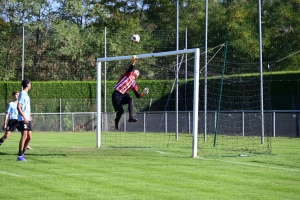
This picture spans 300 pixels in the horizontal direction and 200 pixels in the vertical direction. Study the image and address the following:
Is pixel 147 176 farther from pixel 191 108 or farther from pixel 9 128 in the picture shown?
pixel 191 108

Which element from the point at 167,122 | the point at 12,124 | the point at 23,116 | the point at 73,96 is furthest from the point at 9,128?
the point at 73,96

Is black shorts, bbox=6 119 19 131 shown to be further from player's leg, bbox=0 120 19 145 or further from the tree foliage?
the tree foliage

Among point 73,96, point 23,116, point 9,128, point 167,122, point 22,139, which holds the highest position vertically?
point 73,96

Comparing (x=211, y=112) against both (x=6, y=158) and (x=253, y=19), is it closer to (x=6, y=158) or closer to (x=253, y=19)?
(x=253, y=19)

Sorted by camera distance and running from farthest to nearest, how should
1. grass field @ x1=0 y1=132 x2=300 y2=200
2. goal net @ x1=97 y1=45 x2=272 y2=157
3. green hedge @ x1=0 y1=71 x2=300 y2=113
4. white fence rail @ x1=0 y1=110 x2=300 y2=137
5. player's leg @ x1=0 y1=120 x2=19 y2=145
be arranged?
1. green hedge @ x1=0 y1=71 x2=300 y2=113
2. white fence rail @ x1=0 y1=110 x2=300 y2=137
3. goal net @ x1=97 y1=45 x2=272 y2=157
4. player's leg @ x1=0 y1=120 x2=19 y2=145
5. grass field @ x1=0 y1=132 x2=300 y2=200

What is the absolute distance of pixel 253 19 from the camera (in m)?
45.6

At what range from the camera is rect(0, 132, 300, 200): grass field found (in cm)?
1087

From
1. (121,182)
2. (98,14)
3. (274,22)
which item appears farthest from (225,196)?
(98,14)

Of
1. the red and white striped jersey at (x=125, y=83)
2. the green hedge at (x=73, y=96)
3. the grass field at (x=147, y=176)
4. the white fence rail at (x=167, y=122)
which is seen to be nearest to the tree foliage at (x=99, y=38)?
the green hedge at (x=73, y=96)

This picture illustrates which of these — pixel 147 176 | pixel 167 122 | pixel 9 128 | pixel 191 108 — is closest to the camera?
pixel 147 176

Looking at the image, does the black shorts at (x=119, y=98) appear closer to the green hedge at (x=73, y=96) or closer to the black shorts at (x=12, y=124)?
the black shorts at (x=12, y=124)

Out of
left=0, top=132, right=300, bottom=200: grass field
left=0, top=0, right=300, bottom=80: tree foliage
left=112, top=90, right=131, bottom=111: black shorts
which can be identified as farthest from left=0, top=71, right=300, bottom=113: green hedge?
left=0, top=132, right=300, bottom=200: grass field

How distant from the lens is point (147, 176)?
13.2 metres

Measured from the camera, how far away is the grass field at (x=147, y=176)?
1087cm
